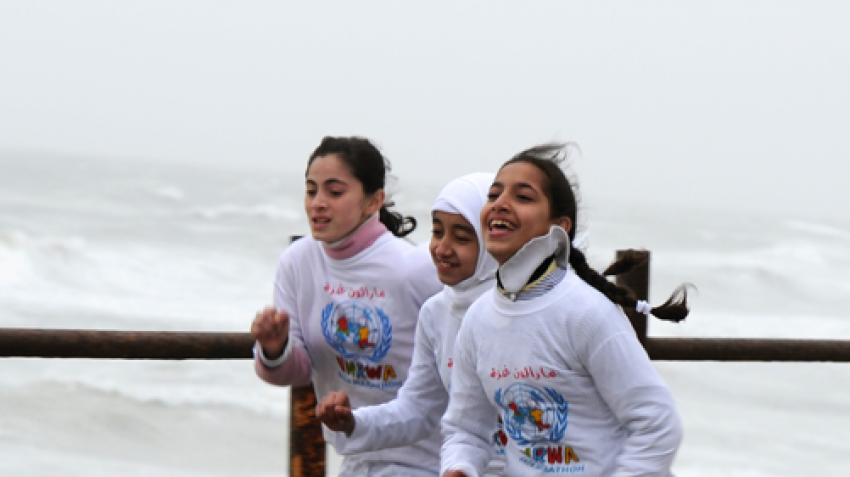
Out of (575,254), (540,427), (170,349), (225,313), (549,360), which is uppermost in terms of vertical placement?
(575,254)

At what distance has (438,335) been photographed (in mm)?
2264

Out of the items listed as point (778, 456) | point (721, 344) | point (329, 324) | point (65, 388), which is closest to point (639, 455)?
point (329, 324)

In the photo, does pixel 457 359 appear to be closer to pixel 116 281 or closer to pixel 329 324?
pixel 329 324

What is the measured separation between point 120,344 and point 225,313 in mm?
11067

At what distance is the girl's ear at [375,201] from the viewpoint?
2.61 metres

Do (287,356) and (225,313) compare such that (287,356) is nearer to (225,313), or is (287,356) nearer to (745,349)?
(745,349)

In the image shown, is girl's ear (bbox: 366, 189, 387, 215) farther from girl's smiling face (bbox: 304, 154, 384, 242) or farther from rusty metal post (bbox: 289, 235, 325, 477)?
rusty metal post (bbox: 289, 235, 325, 477)

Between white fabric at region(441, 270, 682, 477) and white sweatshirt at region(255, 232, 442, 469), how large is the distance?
0.53 meters

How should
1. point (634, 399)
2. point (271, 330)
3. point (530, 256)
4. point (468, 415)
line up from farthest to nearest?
point (271, 330) < point (468, 415) < point (530, 256) < point (634, 399)

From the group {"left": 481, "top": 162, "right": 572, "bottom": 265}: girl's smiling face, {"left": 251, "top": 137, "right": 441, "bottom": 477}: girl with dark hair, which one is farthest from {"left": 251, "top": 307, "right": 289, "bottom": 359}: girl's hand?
{"left": 481, "top": 162, "right": 572, "bottom": 265}: girl's smiling face

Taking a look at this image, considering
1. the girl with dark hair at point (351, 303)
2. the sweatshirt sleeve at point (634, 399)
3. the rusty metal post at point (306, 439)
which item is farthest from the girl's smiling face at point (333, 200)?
the sweatshirt sleeve at point (634, 399)

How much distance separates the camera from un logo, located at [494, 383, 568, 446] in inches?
73.0

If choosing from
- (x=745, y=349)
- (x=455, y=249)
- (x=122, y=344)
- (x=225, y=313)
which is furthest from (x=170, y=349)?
(x=225, y=313)

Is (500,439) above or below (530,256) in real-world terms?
below
